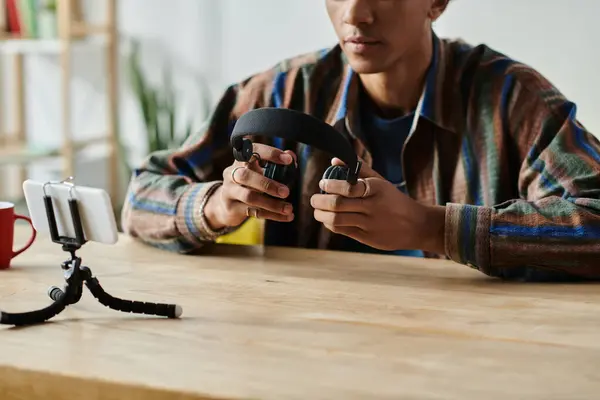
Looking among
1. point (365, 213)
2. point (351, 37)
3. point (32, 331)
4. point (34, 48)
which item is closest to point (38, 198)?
point (32, 331)

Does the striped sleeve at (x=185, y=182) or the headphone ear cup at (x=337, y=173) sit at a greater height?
the headphone ear cup at (x=337, y=173)

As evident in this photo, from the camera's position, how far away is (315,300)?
1.05 metres

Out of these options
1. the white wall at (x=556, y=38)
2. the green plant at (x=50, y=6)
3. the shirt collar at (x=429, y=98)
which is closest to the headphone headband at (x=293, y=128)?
the shirt collar at (x=429, y=98)

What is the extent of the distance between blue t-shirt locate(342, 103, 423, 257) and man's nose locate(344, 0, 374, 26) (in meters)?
0.26

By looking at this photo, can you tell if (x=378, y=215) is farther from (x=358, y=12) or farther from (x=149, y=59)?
(x=149, y=59)

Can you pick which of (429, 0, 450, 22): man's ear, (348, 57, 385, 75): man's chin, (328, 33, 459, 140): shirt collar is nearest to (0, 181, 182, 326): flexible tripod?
(348, 57, 385, 75): man's chin

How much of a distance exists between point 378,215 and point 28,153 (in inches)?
114

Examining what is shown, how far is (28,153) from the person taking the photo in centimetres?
375

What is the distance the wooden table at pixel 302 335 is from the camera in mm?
750

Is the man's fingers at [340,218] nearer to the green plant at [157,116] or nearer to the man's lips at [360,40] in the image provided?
the man's lips at [360,40]

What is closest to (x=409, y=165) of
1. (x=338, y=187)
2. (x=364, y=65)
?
(x=364, y=65)

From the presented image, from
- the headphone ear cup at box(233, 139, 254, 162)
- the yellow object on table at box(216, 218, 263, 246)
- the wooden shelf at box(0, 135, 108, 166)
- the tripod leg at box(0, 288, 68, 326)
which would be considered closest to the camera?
the tripod leg at box(0, 288, 68, 326)

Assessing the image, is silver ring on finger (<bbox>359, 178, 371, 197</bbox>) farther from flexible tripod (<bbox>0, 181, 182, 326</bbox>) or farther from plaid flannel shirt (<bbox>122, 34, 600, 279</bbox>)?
flexible tripod (<bbox>0, 181, 182, 326</bbox>)

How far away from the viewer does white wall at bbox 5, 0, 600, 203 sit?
3.40m
